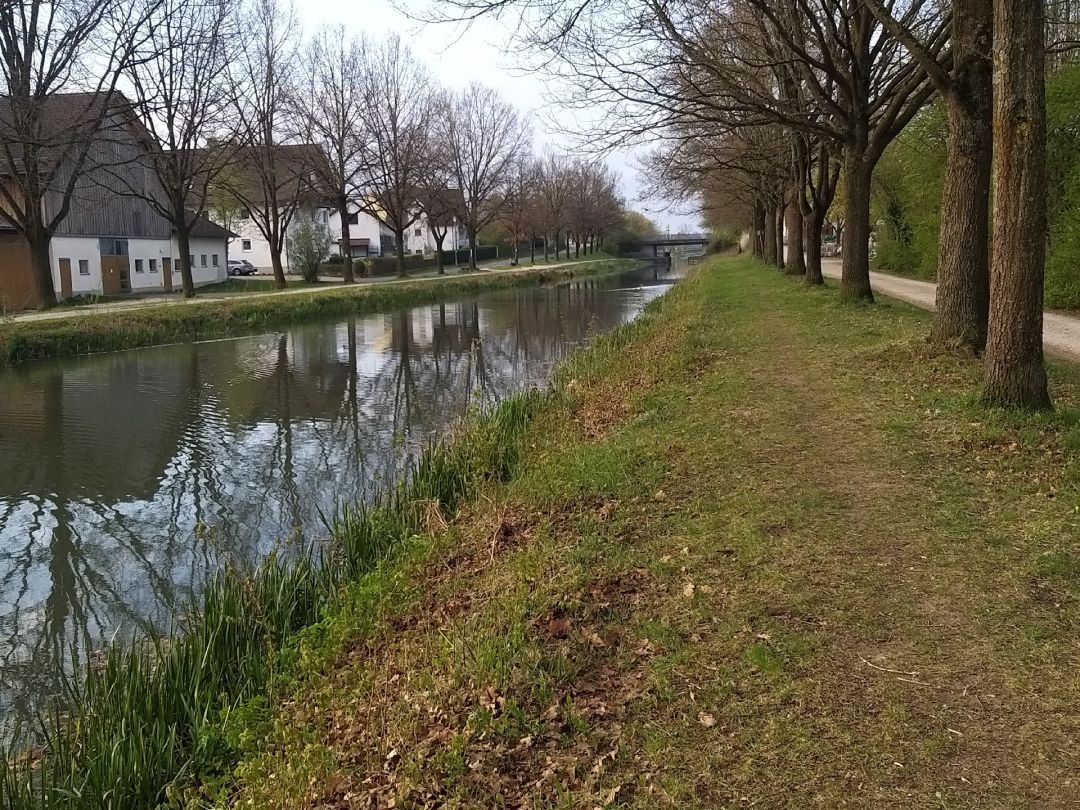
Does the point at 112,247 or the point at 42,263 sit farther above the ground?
the point at 112,247

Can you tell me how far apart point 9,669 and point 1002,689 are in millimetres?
6097

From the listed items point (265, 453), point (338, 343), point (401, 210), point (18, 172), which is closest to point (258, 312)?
point (338, 343)

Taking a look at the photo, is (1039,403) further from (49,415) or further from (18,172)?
(18,172)

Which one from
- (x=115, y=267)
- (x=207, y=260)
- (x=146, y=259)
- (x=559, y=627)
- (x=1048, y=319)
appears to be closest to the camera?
(x=559, y=627)

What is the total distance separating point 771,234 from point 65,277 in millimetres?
32385

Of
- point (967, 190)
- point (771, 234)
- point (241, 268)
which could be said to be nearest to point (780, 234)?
point (771, 234)

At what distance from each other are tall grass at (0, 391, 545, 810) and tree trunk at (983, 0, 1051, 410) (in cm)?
500

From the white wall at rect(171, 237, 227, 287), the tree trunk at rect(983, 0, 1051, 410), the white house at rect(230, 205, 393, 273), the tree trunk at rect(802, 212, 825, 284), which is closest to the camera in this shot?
the tree trunk at rect(983, 0, 1051, 410)

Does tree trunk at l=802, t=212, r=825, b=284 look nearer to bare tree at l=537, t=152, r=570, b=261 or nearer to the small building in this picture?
the small building

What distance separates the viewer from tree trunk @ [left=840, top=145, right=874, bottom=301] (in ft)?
52.5

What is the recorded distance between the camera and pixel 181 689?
4812 millimetres

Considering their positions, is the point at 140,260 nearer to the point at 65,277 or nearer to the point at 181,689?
the point at 65,277

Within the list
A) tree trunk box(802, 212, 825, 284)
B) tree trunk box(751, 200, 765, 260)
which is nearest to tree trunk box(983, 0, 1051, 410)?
tree trunk box(802, 212, 825, 284)

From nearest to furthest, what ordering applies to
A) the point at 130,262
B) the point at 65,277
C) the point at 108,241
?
1. the point at 65,277
2. the point at 108,241
3. the point at 130,262
